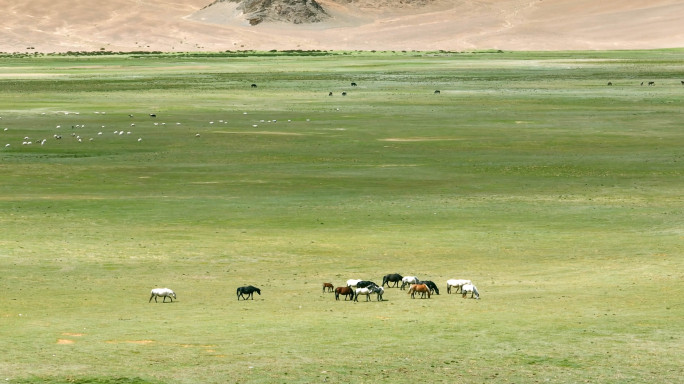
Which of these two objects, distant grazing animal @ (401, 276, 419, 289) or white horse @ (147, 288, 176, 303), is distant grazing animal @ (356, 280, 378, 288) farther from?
white horse @ (147, 288, 176, 303)

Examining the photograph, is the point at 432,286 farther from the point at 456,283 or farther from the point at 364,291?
the point at 364,291

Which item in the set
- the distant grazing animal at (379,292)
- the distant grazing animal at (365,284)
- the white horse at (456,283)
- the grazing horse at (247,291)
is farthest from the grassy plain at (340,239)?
the distant grazing animal at (365,284)

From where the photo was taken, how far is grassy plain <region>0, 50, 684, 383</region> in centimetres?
1892

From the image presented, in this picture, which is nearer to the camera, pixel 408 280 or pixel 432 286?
pixel 432 286

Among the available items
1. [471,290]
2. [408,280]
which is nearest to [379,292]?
[408,280]

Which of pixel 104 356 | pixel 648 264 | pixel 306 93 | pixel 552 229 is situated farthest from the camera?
pixel 306 93

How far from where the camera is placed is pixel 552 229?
107 ft

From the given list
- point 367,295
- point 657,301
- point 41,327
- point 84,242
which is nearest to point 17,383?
point 41,327

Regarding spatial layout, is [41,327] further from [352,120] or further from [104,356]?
[352,120]

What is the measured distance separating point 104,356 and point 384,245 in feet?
41.3

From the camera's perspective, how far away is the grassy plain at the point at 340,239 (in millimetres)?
18922

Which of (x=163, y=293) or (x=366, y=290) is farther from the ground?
(x=366, y=290)

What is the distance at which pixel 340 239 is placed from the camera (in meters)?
31.5

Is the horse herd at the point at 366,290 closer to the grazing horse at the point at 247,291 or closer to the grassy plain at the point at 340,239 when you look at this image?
the grazing horse at the point at 247,291
